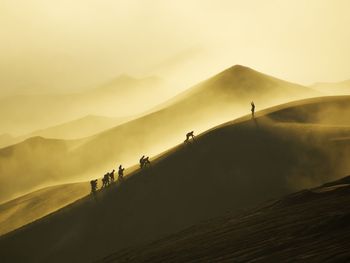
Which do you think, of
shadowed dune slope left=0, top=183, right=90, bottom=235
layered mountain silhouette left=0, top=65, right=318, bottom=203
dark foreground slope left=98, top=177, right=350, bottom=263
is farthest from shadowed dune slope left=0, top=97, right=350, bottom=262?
layered mountain silhouette left=0, top=65, right=318, bottom=203

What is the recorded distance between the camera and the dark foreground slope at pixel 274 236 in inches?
1077

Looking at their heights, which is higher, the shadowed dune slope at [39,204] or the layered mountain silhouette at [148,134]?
the layered mountain silhouette at [148,134]

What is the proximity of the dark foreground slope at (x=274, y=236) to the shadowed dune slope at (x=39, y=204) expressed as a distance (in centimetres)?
4091

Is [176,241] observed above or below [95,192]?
below

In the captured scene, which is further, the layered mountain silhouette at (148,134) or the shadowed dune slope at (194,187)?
the layered mountain silhouette at (148,134)

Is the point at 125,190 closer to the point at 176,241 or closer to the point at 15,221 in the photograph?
the point at 176,241

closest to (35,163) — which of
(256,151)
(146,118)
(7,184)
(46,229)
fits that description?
(7,184)

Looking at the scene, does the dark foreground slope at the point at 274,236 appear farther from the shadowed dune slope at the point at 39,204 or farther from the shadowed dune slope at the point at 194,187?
the shadowed dune slope at the point at 39,204

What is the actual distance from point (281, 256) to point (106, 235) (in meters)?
30.1

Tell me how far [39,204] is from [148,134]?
66654 mm

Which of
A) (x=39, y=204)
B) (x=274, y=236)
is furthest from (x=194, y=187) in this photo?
(x=39, y=204)

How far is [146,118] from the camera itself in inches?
6511

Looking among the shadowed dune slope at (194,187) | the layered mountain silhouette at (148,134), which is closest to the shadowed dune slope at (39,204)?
the shadowed dune slope at (194,187)

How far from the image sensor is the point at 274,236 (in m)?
31.4
